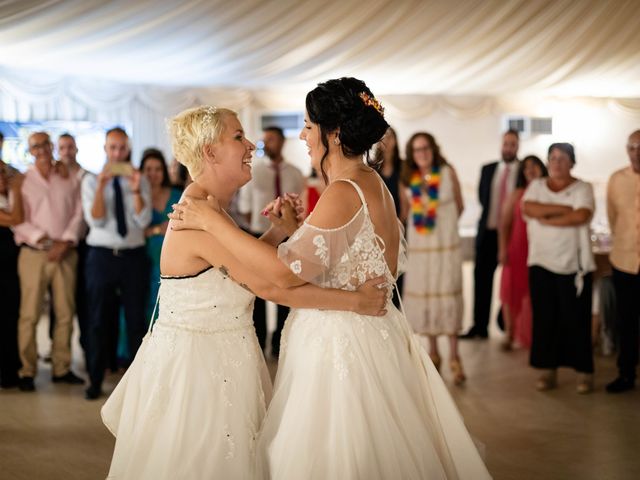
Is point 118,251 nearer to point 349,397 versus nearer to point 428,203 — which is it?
point 428,203

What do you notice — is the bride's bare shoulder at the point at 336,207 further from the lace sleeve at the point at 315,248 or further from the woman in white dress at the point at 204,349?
the woman in white dress at the point at 204,349

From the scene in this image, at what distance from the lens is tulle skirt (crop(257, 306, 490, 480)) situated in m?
2.22

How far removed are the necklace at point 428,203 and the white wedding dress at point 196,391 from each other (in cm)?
277

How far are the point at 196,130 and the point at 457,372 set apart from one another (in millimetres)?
3211

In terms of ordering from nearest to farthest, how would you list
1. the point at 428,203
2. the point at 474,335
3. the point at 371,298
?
1. the point at 371,298
2. the point at 428,203
3. the point at 474,335

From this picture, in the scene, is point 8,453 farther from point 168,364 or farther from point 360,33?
point 360,33

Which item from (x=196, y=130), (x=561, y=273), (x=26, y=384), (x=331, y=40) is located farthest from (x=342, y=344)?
(x=331, y=40)

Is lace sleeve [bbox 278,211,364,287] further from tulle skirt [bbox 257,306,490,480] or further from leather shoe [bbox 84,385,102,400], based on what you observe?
leather shoe [bbox 84,385,102,400]

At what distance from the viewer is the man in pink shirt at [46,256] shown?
5.04m

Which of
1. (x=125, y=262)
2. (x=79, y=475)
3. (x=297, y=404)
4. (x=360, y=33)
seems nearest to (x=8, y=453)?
(x=79, y=475)

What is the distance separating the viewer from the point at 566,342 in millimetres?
5008

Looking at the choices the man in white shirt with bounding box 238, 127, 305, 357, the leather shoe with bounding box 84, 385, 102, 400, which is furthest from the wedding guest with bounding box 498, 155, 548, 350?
the leather shoe with bounding box 84, 385, 102, 400

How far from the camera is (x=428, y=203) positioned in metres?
5.15

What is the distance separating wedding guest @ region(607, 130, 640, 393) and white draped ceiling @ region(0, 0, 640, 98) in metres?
2.15
